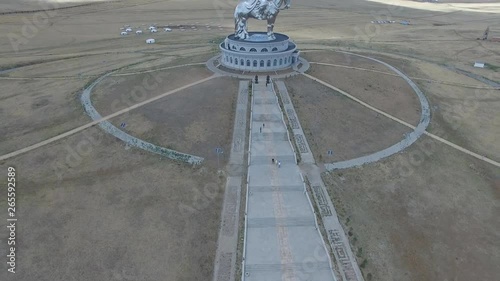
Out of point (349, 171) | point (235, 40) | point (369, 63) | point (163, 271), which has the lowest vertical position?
point (163, 271)

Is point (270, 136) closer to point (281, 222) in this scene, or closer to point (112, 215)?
point (281, 222)

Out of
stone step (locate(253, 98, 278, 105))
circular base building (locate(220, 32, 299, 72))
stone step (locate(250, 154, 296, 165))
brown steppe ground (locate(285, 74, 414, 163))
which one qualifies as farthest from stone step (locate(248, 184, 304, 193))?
circular base building (locate(220, 32, 299, 72))

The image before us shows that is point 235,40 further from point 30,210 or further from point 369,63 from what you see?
point 30,210

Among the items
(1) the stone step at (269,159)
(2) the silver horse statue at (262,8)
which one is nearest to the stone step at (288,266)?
(1) the stone step at (269,159)

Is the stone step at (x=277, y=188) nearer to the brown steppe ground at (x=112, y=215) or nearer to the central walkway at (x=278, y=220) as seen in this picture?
the central walkway at (x=278, y=220)

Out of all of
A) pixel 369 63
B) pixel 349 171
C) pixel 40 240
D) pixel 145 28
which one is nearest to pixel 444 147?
pixel 349 171
